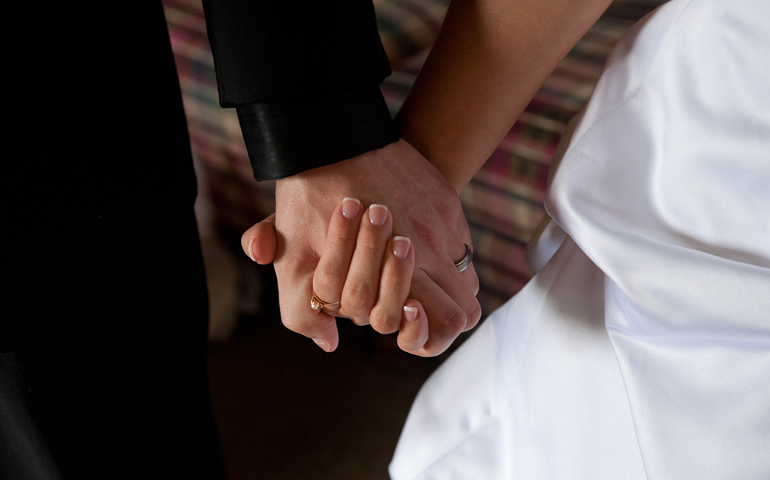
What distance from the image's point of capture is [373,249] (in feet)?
1.57

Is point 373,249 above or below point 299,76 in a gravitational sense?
below

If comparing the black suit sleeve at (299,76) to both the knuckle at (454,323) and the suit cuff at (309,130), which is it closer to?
the suit cuff at (309,130)

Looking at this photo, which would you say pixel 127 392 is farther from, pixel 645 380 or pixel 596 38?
pixel 596 38

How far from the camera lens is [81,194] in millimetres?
436

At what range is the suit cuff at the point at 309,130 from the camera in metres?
0.45

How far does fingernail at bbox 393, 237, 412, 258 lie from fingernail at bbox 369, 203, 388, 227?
0.02 meters

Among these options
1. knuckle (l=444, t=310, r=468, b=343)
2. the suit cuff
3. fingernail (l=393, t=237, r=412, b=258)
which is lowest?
knuckle (l=444, t=310, r=468, b=343)

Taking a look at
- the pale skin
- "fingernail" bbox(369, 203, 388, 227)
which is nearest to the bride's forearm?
the pale skin

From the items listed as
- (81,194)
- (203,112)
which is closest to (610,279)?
(81,194)

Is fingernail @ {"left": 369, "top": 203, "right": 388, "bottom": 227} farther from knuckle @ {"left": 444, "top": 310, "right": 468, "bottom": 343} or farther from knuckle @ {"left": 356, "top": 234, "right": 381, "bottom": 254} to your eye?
knuckle @ {"left": 444, "top": 310, "right": 468, "bottom": 343}

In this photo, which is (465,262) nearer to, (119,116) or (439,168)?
(439,168)

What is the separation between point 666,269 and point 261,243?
35 centimetres

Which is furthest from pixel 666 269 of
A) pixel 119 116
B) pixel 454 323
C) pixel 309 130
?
pixel 119 116

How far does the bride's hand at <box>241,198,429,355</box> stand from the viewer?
478 millimetres
